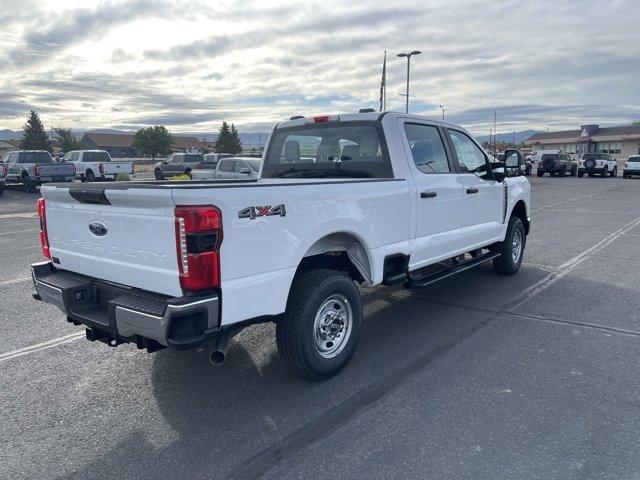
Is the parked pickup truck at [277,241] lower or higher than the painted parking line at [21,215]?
higher

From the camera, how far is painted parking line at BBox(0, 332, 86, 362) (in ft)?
14.5

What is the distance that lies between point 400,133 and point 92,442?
3546mm

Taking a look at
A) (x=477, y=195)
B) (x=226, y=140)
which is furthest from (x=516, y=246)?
(x=226, y=140)

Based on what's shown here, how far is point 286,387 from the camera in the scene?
150 inches

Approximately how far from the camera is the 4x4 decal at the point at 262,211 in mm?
3127

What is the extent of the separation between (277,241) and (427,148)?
250 cm

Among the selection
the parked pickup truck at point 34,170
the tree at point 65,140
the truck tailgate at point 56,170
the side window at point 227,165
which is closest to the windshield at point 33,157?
the parked pickup truck at point 34,170

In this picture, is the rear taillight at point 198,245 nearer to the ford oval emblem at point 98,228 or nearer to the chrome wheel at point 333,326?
the ford oval emblem at point 98,228

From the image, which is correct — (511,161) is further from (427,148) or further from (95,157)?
(95,157)

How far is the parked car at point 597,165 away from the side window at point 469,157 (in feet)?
116

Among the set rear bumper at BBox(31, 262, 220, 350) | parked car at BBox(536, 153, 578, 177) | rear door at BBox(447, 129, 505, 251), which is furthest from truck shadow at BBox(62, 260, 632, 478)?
parked car at BBox(536, 153, 578, 177)

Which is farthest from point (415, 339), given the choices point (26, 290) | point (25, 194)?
point (25, 194)

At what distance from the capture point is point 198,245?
117 inches

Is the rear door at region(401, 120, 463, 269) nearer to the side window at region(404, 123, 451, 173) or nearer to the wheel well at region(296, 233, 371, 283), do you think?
the side window at region(404, 123, 451, 173)
